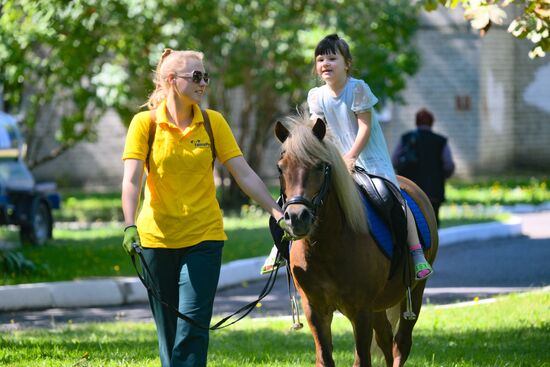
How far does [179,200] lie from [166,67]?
2.26 feet

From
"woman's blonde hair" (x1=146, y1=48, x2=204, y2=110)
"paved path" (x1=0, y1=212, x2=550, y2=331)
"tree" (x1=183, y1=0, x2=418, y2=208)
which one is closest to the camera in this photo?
"woman's blonde hair" (x1=146, y1=48, x2=204, y2=110)

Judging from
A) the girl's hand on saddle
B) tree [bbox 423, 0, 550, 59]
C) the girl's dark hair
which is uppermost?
tree [bbox 423, 0, 550, 59]

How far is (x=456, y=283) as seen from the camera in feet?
43.3

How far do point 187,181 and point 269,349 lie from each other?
2822 millimetres

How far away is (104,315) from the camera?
1138 cm

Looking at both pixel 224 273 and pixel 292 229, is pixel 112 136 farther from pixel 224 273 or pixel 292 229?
pixel 292 229

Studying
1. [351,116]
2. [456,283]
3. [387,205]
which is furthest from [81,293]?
[387,205]

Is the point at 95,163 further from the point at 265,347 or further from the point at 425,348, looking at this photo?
the point at 425,348

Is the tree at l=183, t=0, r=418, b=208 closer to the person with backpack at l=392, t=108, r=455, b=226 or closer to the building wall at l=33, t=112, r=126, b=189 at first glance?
the person with backpack at l=392, t=108, r=455, b=226

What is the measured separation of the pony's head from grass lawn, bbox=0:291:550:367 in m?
1.66

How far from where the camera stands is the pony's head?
229 inches

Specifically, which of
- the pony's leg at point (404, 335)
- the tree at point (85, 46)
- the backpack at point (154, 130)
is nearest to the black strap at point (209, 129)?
the backpack at point (154, 130)

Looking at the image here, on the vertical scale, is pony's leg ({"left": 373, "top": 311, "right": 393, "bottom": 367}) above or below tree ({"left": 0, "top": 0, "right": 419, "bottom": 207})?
below

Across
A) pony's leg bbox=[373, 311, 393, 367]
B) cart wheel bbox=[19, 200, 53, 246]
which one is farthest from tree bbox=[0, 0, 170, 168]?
pony's leg bbox=[373, 311, 393, 367]
